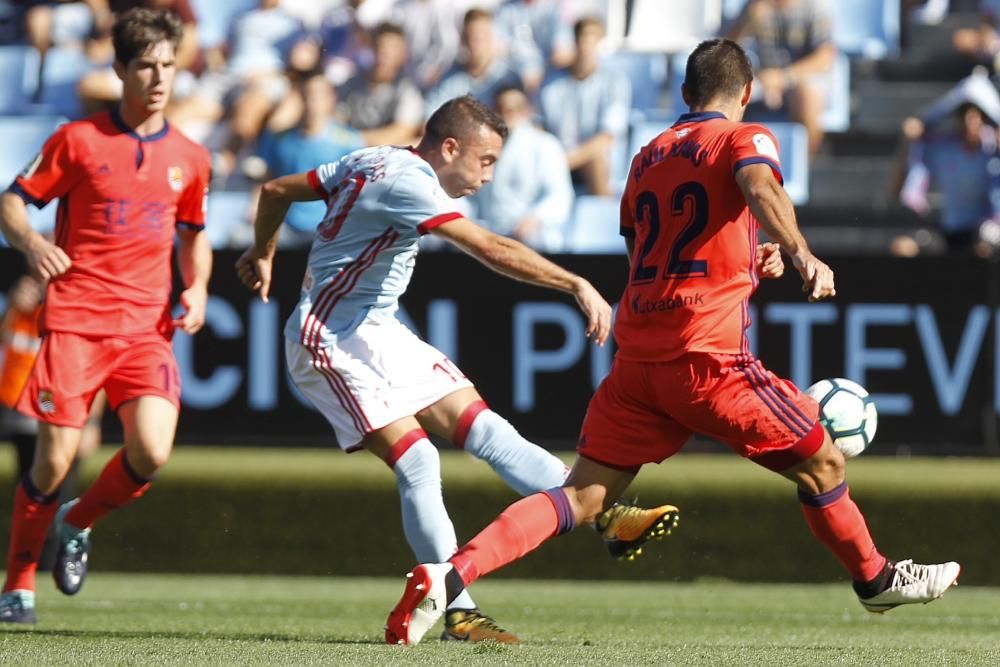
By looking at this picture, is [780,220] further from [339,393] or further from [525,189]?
[525,189]

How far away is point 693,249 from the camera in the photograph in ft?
18.3

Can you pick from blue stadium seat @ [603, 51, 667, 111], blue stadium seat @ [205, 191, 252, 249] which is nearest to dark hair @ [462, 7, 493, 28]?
blue stadium seat @ [603, 51, 667, 111]

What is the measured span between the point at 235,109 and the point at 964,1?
Result: 624 centimetres

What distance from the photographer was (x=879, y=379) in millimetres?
9664

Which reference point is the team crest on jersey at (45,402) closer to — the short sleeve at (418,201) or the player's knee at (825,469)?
the short sleeve at (418,201)

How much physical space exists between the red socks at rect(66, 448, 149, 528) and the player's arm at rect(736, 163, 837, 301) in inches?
111

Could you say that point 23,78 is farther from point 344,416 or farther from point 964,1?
point 344,416

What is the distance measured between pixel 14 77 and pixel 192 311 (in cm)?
832

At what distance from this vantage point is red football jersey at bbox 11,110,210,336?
6824 mm

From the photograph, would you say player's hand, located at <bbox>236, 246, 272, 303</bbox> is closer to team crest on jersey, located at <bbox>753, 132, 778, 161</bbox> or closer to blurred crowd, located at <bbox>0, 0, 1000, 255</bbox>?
team crest on jersey, located at <bbox>753, 132, 778, 161</bbox>

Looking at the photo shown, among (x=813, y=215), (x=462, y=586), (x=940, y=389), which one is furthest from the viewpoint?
(x=813, y=215)

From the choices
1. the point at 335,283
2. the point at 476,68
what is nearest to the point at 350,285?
the point at 335,283

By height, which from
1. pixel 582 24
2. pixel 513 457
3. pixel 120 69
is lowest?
pixel 513 457

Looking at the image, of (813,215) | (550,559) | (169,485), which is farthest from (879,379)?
(169,485)
